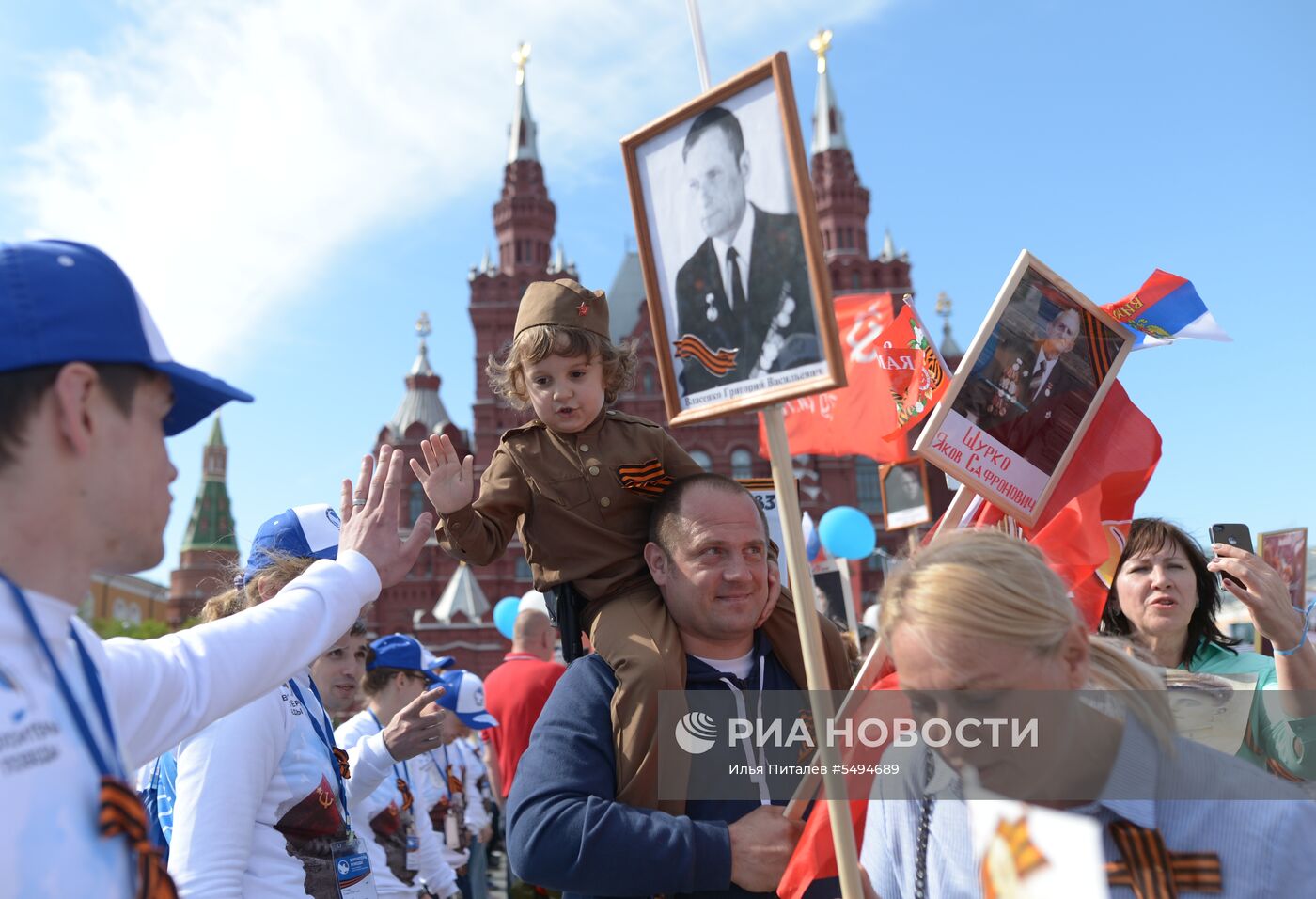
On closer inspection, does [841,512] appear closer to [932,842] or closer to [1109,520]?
[1109,520]

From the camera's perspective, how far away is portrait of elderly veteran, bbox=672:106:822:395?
222 centimetres

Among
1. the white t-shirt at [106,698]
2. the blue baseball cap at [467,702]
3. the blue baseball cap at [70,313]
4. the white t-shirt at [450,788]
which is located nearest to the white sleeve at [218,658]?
the white t-shirt at [106,698]

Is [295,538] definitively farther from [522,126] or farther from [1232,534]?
[522,126]

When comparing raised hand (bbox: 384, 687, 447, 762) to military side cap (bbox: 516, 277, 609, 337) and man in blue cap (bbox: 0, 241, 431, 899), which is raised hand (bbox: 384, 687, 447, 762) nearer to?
military side cap (bbox: 516, 277, 609, 337)

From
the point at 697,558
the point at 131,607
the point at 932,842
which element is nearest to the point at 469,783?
the point at 697,558

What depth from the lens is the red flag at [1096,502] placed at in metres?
3.20

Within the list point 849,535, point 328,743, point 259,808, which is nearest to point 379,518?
point 259,808

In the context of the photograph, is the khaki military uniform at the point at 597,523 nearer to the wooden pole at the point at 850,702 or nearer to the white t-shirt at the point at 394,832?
the wooden pole at the point at 850,702

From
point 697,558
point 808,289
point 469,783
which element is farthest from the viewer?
point 469,783

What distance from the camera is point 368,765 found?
3979mm

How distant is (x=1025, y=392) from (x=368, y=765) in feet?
9.02

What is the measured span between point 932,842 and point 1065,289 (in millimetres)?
2033

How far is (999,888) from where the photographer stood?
1.47 metres

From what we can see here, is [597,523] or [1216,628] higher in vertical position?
[597,523]
